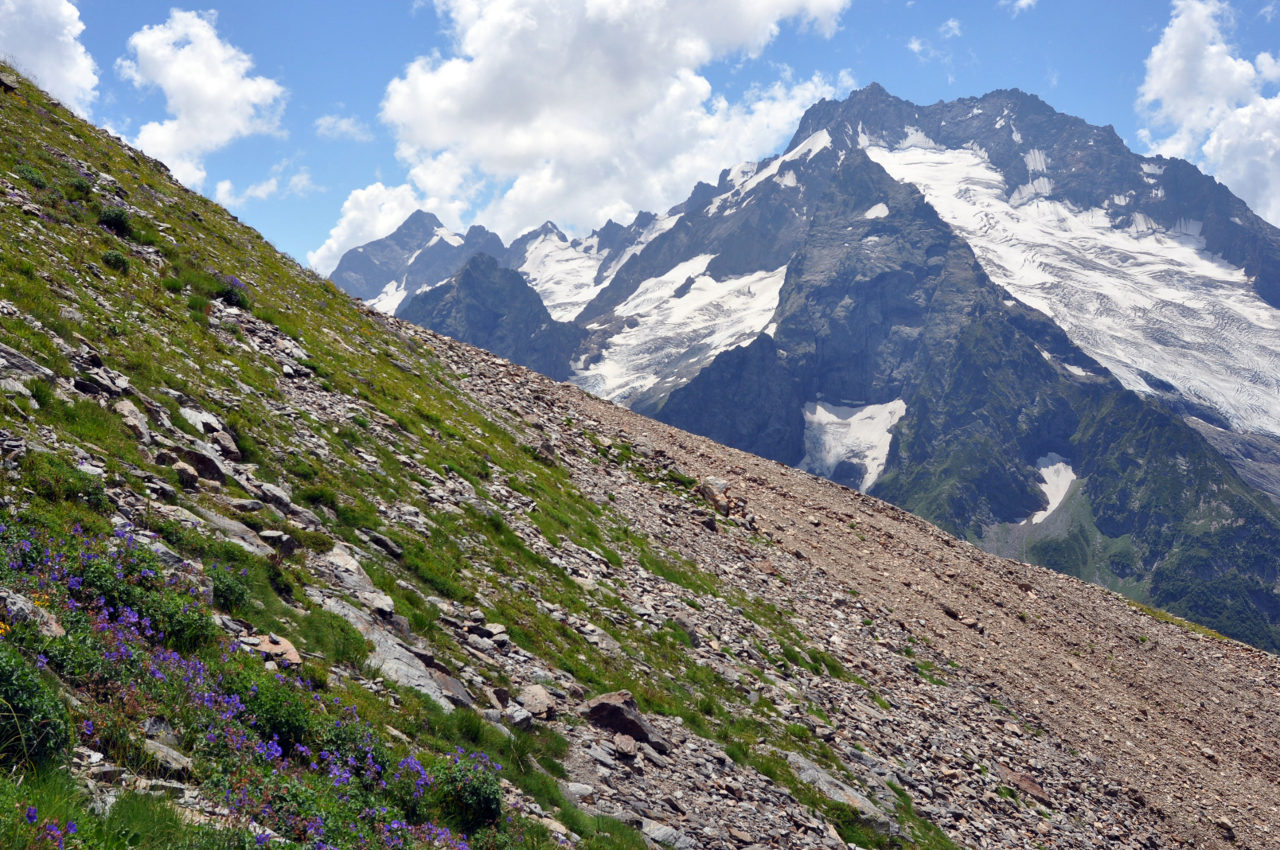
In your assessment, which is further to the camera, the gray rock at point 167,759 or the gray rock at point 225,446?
the gray rock at point 225,446

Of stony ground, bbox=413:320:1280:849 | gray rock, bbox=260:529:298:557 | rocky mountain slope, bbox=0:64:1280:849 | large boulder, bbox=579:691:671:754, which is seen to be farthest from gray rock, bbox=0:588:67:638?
large boulder, bbox=579:691:671:754

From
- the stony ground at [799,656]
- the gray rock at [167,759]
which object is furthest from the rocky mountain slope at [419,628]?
the stony ground at [799,656]

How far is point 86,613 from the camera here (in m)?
8.95

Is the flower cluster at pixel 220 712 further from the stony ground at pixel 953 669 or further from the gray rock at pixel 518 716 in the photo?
the stony ground at pixel 953 669

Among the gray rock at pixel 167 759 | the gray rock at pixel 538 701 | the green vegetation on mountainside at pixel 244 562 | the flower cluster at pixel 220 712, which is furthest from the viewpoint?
the gray rock at pixel 538 701

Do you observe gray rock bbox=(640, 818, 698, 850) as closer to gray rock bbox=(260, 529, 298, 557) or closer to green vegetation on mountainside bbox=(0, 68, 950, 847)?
green vegetation on mountainside bbox=(0, 68, 950, 847)

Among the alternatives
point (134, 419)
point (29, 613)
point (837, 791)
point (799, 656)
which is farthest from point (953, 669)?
point (29, 613)

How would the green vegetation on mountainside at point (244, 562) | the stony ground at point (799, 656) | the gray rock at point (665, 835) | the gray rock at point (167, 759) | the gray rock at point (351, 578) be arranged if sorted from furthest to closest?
1. the stony ground at point (799, 656)
2. the gray rock at point (351, 578)
3. the gray rock at point (665, 835)
4. the green vegetation on mountainside at point (244, 562)
5. the gray rock at point (167, 759)

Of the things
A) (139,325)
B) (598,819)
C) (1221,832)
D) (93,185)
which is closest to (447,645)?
(598,819)

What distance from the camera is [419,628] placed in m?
15.4

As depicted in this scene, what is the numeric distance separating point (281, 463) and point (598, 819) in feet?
38.9

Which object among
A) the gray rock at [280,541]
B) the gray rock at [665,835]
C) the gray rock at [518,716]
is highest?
the gray rock at [280,541]

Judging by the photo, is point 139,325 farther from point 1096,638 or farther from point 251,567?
point 1096,638

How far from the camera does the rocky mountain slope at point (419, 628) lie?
8594mm
